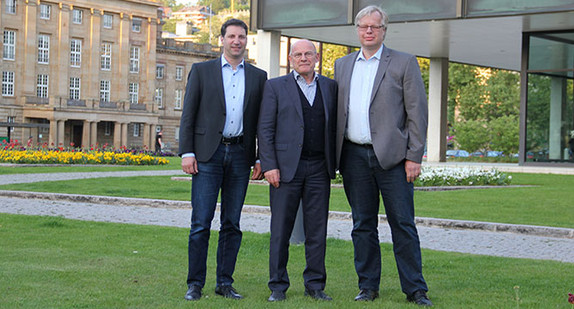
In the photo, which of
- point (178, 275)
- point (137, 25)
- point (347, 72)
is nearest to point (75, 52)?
point (137, 25)

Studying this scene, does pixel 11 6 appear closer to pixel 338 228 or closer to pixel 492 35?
pixel 492 35

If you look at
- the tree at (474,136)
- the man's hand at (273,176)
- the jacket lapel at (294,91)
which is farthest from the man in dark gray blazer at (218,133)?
the tree at (474,136)

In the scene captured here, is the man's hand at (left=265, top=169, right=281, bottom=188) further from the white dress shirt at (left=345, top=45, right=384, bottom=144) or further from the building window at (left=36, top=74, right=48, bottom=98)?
the building window at (left=36, top=74, right=48, bottom=98)

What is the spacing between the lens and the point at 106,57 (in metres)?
85.4

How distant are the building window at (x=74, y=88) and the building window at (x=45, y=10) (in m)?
6.50

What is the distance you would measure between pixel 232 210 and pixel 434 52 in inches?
1231

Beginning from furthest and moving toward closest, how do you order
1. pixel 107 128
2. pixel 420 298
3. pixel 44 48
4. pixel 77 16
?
pixel 107 128
pixel 77 16
pixel 44 48
pixel 420 298

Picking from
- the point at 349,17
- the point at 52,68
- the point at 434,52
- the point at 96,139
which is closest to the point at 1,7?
the point at 52,68

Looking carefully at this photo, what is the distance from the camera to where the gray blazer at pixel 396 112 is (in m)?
6.58

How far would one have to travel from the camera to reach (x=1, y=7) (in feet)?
246

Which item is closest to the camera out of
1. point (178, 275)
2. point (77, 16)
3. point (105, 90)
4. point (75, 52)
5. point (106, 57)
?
point (178, 275)

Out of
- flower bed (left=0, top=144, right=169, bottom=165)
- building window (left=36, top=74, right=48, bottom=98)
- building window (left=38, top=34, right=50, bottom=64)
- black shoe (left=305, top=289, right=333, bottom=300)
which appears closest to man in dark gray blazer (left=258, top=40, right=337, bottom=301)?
Result: black shoe (left=305, top=289, right=333, bottom=300)

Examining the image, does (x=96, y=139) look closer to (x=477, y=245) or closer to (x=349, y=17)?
(x=349, y=17)

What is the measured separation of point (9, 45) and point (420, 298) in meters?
75.6
